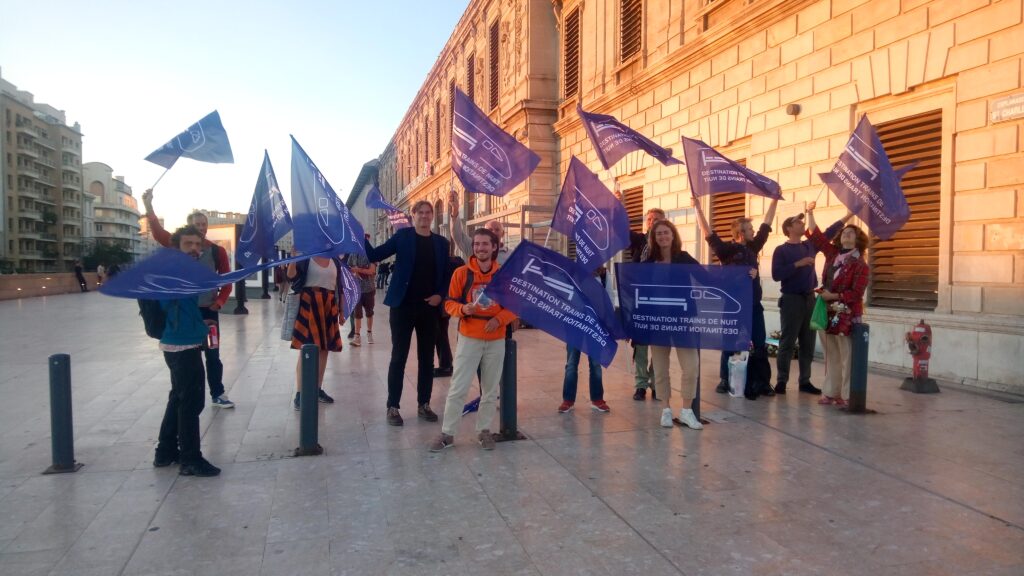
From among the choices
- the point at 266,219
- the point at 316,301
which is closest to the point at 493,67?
the point at 266,219

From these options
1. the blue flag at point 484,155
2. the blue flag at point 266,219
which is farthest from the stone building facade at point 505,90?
the blue flag at point 484,155

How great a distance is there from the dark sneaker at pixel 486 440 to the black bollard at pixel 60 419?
9.73ft

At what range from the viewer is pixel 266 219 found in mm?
7047

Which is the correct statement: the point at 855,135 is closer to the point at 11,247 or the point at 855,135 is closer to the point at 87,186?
the point at 11,247

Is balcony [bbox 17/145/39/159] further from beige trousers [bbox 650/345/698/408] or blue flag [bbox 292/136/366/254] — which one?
beige trousers [bbox 650/345/698/408]

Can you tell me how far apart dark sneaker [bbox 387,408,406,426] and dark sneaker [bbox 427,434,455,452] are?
77cm

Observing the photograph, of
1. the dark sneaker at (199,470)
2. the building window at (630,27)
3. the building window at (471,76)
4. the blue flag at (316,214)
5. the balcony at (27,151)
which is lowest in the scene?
the dark sneaker at (199,470)

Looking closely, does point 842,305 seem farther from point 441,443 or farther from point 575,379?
point 441,443

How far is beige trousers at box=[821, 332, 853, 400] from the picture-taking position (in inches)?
265

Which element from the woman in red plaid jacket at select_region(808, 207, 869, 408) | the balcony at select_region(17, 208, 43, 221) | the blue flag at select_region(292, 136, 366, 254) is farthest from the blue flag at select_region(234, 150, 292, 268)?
the balcony at select_region(17, 208, 43, 221)

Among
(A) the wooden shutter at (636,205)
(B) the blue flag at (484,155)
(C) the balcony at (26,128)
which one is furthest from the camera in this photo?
(C) the balcony at (26,128)

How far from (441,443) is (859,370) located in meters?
4.07

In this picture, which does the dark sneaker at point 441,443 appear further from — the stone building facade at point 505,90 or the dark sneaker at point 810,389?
the stone building facade at point 505,90

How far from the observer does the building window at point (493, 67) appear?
25.9 meters
